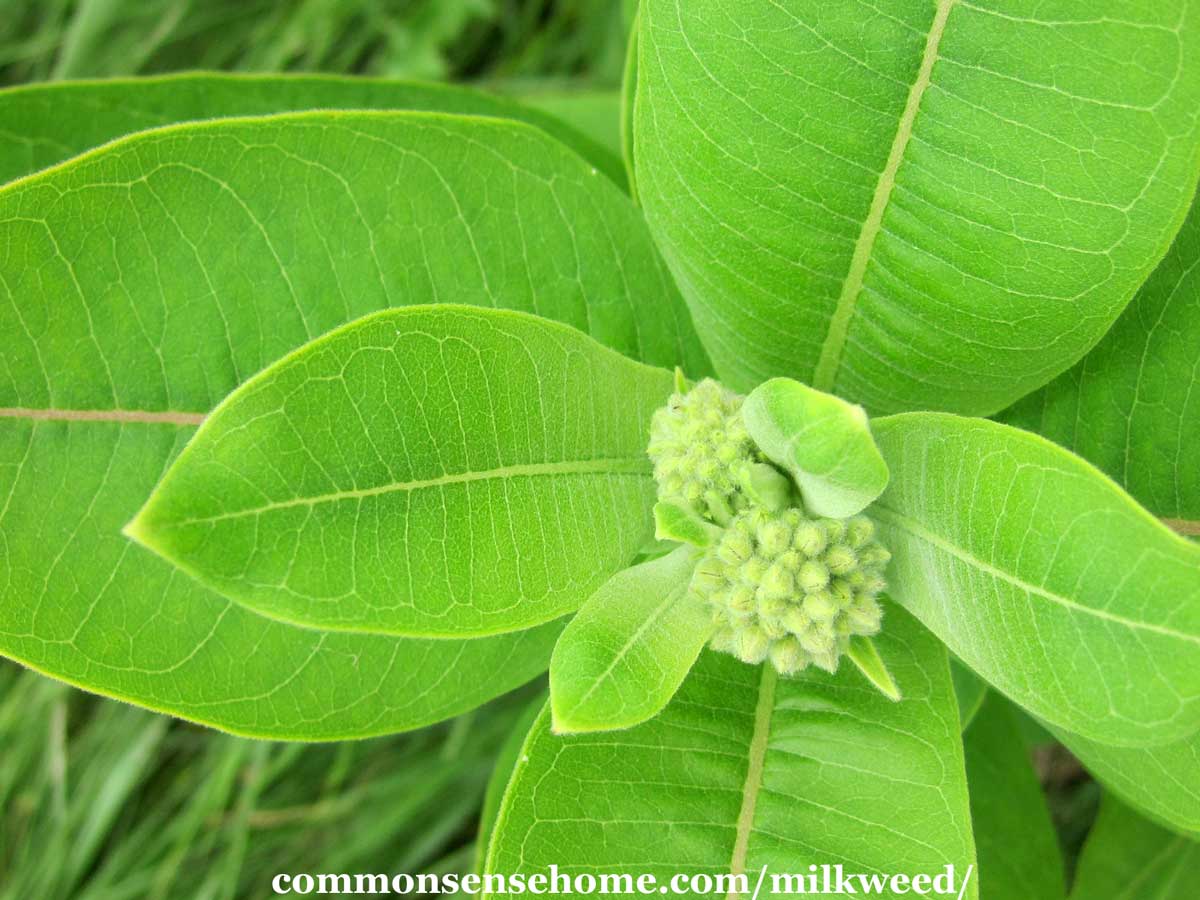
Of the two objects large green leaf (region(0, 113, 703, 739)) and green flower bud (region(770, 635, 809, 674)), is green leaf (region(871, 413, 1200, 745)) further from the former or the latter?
large green leaf (region(0, 113, 703, 739))

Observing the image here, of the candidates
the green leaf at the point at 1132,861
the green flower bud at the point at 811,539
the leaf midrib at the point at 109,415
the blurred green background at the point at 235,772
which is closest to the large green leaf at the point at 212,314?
the leaf midrib at the point at 109,415

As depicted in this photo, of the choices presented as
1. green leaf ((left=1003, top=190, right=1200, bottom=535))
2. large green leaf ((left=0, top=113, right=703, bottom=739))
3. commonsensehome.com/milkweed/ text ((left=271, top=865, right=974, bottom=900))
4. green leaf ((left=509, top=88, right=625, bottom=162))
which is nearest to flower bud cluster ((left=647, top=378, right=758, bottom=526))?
large green leaf ((left=0, top=113, right=703, bottom=739))

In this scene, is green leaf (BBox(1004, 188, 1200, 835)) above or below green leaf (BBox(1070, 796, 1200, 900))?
above

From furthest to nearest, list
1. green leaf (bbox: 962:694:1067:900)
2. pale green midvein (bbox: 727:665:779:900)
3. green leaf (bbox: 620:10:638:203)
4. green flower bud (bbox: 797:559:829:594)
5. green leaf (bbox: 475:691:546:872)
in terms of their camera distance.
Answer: green leaf (bbox: 962:694:1067:900) < green leaf (bbox: 475:691:546:872) < green leaf (bbox: 620:10:638:203) < pale green midvein (bbox: 727:665:779:900) < green flower bud (bbox: 797:559:829:594)

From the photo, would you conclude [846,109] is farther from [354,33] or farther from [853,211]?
[354,33]

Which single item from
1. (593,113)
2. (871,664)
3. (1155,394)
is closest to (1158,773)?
(871,664)

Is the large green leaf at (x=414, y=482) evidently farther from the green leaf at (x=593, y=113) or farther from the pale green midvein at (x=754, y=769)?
the green leaf at (x=593, y=113)

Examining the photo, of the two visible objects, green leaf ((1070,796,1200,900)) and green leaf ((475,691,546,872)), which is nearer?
green leaf ((475,691,546,872))
